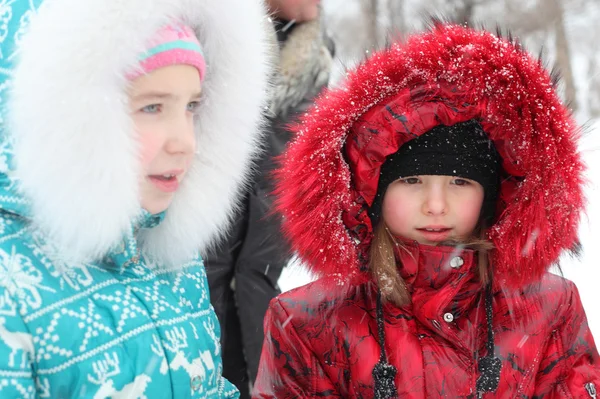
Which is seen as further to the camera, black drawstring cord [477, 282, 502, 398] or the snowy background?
the snowy background

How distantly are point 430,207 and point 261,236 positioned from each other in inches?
42.7

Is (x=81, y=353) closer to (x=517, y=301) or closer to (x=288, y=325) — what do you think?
(x=288, y=325)

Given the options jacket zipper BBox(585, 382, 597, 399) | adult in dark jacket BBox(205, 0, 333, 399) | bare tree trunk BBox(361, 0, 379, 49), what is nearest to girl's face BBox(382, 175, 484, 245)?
jacket zipper BBox(585, 382, 597, 399)

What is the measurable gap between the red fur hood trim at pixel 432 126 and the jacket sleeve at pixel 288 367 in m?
0.19

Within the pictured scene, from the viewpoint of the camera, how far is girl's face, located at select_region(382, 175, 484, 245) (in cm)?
173

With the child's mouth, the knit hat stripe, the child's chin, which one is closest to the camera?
the knit hat stripe

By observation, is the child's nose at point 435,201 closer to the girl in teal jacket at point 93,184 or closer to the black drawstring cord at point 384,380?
the black drawstring cord at point 384,380

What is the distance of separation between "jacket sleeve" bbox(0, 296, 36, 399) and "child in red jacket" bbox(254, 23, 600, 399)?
74cm

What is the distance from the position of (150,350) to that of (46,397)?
8.7 inches

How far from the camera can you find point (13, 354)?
113 centimetres

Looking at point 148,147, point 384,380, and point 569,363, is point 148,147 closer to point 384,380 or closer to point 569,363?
point 384,380

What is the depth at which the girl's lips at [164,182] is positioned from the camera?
1392 millimetres

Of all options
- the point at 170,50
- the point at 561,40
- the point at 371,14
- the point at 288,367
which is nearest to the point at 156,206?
the point at 170,50

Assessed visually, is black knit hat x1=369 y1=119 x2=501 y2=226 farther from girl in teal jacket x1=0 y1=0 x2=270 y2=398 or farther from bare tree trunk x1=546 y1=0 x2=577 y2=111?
bare tree trunk x1=546 y1=0 x2=577 y2=111
